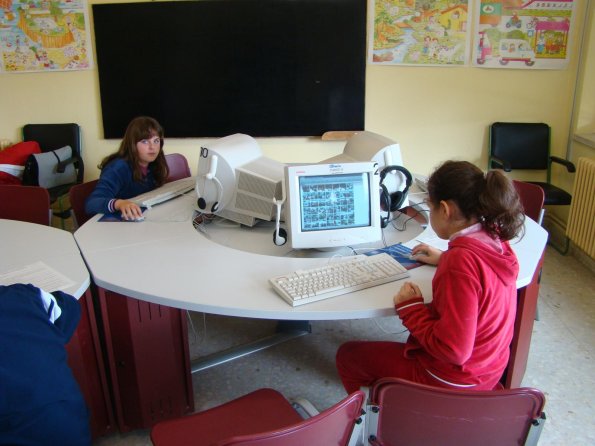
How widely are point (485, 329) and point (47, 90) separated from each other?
3.60 m

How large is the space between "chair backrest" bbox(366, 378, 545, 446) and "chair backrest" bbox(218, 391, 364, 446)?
115 mm

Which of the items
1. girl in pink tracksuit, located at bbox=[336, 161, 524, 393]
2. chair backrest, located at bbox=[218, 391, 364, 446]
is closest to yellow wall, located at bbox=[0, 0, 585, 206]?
girl in pink tracksuit, located at bbox=[336, 161, 524, 393]

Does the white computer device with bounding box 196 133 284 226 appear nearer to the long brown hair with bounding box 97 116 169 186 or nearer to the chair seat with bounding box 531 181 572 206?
the long brown hair with bounding box 97 116 169 186

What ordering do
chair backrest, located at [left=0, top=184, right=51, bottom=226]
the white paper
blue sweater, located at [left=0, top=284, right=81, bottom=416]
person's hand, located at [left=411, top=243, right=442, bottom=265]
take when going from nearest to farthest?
blue sweater, located at [left=0, top=284, right=81, bottom=416] → the white paper → person's hand, located at [left=411, top=243, right=442, bottom=265] → chair backrest, located at [left=0, top=184, right=51, bottom=226]

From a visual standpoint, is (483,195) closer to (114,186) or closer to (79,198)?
(114,186)

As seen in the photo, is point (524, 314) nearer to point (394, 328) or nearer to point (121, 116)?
point (394, 328)

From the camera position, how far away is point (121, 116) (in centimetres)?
382

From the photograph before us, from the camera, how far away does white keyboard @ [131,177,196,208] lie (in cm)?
235

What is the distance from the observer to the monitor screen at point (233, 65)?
361 centimetres

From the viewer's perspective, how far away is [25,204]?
249 centimetres

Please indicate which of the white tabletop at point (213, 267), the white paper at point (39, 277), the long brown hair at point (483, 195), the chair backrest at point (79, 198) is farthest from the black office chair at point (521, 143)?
the white paper at point (39, 277)

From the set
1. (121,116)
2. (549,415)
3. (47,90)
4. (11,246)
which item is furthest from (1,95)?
(549,415)

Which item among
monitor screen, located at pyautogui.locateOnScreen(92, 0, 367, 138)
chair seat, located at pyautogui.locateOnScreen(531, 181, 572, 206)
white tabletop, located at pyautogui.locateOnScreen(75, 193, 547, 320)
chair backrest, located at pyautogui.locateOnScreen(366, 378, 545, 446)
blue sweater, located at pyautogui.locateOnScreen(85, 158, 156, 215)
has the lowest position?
chair seat, located at pyautogui.locateOnScreen(531, 181, 572, 206)

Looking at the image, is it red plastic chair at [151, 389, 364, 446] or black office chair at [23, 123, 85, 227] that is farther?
black office chair at [23, 123, 85, 227]
